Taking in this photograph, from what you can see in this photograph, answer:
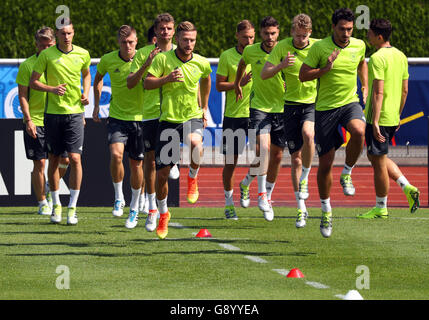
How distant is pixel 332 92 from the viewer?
1170 centimetres

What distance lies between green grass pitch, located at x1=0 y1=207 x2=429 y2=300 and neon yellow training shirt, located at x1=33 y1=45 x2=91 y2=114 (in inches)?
62.2

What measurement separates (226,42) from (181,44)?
18.5 m

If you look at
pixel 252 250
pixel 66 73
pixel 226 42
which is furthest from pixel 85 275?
pixel 226 42

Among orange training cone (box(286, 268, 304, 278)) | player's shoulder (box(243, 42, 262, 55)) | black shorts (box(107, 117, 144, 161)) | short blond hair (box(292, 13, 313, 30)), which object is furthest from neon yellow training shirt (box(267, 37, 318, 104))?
orange training cone (box(286, 268, 304, 278))

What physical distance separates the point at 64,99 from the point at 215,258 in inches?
147

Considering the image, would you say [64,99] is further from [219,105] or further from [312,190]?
[219,105]

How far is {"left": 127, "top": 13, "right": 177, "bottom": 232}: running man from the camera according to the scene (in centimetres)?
1196

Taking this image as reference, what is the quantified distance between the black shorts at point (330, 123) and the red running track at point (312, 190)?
6281 millimetres

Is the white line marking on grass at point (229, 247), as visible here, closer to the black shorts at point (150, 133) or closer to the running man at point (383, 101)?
the black shorts at point (150, 133)

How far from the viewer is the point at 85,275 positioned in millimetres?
9773

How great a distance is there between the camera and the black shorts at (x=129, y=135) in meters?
13.7

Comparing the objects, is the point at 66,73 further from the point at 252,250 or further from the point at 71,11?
the point at 71,11

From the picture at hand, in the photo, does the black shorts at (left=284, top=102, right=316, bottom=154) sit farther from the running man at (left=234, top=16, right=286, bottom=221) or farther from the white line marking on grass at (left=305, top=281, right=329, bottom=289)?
the white line marking on grass at (left=305, top=281, right=329, bottom=289)

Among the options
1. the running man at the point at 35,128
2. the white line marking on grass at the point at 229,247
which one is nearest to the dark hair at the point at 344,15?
the white line marking on grass at the point at 229,247
